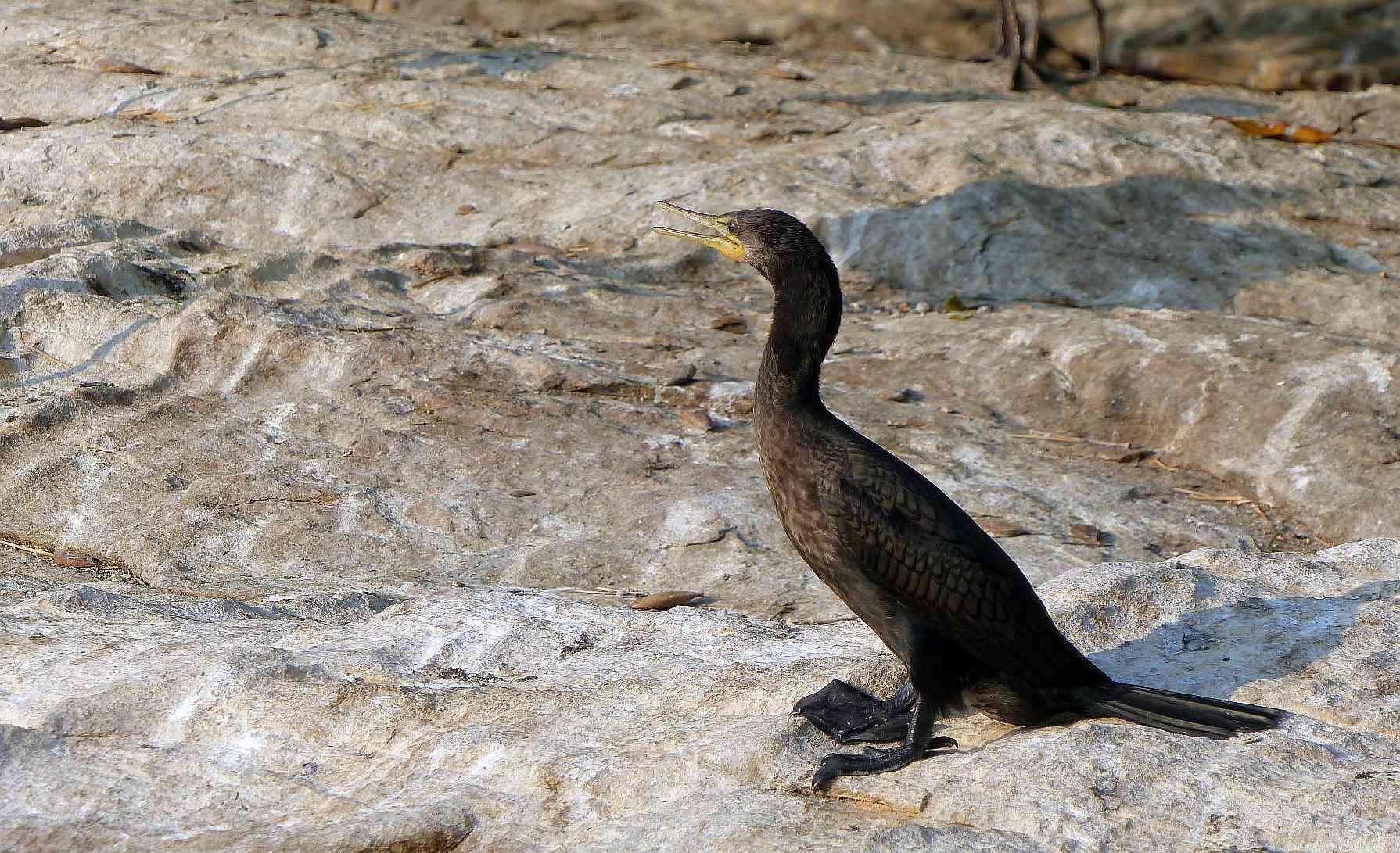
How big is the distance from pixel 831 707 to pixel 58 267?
180 inches

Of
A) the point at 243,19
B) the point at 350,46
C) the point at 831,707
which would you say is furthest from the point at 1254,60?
the point at 831,707

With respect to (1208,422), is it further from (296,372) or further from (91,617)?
(91,617)

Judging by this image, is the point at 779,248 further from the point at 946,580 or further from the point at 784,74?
the point at 784,74

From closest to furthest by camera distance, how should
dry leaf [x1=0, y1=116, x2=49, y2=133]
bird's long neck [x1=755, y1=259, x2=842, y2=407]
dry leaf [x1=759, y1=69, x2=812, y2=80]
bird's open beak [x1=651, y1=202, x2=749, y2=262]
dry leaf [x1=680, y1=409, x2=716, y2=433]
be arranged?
bird's long neck [x1=755, y1=259, x2=842, y2=407] < bird's open beak [x1=651, y1=202, x2=749, y2=262] < dry leaf [x1=680, y1=409, x2=716, y2=433] < dry leaf [x1=0, y1=116, x2=49, y2=133] < dry leaf [x1=759, y1=69, x2=812, y2=80]

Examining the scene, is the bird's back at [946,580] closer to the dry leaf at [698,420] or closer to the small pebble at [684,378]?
the dry leaf at [698,420]

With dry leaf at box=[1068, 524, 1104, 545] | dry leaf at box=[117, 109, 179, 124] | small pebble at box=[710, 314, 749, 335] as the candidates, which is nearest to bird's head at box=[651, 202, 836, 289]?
dry leaf at box=[1068, 524, 1104, 545]

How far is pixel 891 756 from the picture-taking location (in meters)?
3.08

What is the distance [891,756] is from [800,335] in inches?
41.6

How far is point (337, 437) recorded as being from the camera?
554 centimetres

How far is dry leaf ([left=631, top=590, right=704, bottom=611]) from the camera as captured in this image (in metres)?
4.60

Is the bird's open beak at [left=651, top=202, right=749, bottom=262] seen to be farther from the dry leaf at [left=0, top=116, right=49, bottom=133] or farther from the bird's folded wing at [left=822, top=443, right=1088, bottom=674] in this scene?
the dry leaf at [left=0, top=116, right=49, bottom=133]

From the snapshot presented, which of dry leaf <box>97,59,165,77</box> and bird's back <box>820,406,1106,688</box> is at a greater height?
dry leaf <box>97,59,165,77</box>

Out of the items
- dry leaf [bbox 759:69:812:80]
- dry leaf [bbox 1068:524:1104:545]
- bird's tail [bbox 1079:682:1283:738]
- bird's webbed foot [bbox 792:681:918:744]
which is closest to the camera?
bird's tail [bbox 1079:682:1283:738]

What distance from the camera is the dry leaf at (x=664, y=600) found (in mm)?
4598
